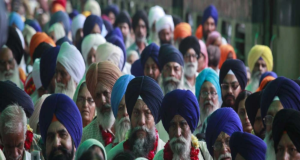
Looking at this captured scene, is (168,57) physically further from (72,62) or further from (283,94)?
(283,94)

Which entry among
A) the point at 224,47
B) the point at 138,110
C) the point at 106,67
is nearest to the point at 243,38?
the point at 224,47

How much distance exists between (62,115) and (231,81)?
280 centimetres

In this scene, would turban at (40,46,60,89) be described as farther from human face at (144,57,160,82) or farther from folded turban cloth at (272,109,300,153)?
folded turban cloth at (272,109,300,153)

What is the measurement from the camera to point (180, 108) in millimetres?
7203

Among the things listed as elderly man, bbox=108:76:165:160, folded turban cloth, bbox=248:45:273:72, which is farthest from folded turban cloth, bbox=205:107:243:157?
folded turban cloth, bbox=248:45:273:72

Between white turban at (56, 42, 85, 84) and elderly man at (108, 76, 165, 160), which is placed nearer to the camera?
elderly man at (108, 76, 165, 160)

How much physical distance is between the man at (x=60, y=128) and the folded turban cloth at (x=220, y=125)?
1104 mm

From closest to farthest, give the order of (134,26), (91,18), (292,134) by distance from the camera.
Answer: (292,134), (91,18), (134,26)

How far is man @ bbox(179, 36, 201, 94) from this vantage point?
420 inches

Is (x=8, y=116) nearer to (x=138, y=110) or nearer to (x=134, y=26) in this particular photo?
(x=138, y=110)

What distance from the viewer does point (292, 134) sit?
21.2ft

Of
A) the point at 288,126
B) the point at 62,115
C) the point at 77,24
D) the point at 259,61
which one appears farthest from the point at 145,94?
the point at 77,24

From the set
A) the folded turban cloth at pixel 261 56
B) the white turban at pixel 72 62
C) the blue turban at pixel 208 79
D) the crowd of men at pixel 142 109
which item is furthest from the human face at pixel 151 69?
the folded turban cloth at pixel 261 56

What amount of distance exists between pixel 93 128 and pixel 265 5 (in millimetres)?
6928
